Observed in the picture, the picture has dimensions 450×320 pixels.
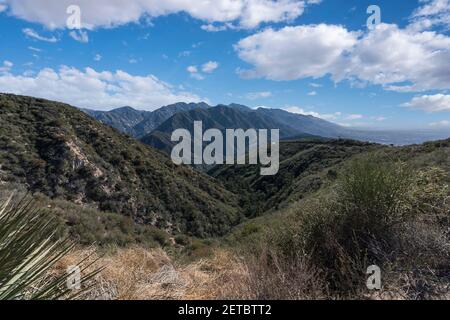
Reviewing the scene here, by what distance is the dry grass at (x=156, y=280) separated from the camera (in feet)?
12.6

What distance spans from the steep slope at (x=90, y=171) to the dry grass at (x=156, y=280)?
19.6 m

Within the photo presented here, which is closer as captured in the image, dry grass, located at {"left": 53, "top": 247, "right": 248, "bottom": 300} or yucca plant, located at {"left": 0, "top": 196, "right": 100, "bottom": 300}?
yucca plant, located at {"left": 0, "top": 196, "right": 100, "bottom": 300}

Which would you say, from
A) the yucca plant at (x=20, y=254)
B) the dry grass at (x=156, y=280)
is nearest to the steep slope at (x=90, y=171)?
the dry grass at (x=156, y=280)

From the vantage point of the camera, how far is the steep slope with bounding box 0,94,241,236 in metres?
25.1

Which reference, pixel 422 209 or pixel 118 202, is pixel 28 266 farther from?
pixel 118 202

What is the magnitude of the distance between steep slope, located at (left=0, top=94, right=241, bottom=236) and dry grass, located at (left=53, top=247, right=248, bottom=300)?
1959 cm

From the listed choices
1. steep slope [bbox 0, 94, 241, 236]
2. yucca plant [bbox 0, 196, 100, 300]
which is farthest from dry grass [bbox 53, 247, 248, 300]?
steep slope [bbox 0, 94, 241, 236]

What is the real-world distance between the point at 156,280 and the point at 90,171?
81.0 feet

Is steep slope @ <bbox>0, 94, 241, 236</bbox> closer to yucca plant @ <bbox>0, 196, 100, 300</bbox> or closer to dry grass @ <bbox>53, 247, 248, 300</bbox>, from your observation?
dry grass @ <bbox>53, 247, 248, 300</bbox>

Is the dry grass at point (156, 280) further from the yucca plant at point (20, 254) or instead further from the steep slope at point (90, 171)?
the steep slope at point (90, 171)

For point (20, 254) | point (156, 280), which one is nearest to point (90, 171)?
point (156, 280)

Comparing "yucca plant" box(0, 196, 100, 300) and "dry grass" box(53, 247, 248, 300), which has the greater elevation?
"yucca plant" box(0, 196, 100, 300)

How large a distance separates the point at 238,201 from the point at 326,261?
150 feet
